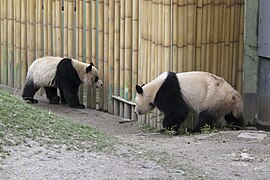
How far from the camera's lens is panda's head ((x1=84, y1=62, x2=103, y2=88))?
1132 centimetres

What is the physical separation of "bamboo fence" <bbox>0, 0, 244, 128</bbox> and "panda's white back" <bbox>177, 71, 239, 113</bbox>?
0.45 meters

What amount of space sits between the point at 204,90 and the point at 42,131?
3185mm

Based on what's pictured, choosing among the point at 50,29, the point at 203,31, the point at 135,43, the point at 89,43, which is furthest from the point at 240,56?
the point at 50,29

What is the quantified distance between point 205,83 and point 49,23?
4161 mm

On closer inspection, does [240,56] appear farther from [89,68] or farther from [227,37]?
[89,68]

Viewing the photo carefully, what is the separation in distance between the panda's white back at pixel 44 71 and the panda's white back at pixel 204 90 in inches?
128

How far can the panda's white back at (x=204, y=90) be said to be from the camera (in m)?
9.13

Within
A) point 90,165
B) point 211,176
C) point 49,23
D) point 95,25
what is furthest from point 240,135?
point 49,23

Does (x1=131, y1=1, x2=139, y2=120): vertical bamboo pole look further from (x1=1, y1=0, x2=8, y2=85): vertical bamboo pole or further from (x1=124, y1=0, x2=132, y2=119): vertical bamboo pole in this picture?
(x1=1, y1=0, x2=8, y2=85): vertical bamboo pole

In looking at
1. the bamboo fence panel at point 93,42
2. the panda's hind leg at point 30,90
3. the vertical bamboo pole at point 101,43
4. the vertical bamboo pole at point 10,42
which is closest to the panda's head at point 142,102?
the vertical bamboo pole at point 101,43

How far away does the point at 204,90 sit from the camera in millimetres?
9250

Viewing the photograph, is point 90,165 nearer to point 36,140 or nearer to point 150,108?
point 36,140

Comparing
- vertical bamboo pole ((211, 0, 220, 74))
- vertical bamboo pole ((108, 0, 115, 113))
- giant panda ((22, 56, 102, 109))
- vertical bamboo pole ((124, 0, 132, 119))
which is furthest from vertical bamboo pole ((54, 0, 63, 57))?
vertical bamboo pole ((211, 0, 220, 74))

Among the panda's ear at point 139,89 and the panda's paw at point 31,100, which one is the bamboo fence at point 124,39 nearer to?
the panda's ear at point 139,89
